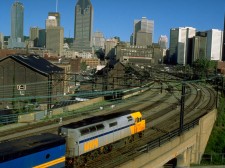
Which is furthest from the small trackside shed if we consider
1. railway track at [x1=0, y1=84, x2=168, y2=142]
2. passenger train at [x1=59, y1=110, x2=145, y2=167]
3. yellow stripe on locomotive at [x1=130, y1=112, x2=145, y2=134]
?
passenger train at [x1=59, y1=110, x2=145, y2=167]

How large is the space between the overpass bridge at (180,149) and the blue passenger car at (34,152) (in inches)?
124

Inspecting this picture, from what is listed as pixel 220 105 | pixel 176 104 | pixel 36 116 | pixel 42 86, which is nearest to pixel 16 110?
pixel 36 116

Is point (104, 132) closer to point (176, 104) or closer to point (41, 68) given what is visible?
point (176, 104)

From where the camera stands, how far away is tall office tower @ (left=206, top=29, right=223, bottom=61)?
562 feet

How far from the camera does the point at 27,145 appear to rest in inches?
496

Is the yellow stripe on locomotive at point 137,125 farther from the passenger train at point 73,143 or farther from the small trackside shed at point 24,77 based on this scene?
the small trackside shed at point 24,77

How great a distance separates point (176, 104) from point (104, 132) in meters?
20.2

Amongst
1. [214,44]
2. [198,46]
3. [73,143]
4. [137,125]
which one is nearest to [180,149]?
[137,125]

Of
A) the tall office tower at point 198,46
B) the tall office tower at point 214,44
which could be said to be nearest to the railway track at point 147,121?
the tall office tower at point 198,46

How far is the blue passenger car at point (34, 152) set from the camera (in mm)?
11688

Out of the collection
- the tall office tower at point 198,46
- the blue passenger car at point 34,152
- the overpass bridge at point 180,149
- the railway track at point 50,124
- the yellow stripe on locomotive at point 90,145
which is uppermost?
the tall office tower at point 198,46

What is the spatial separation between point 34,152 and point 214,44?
171 m

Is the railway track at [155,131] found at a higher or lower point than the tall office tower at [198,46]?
lower

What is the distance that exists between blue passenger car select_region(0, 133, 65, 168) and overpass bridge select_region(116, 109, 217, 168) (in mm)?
3147
